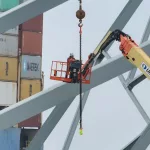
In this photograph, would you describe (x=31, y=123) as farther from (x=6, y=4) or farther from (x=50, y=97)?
(x=50, y=97)

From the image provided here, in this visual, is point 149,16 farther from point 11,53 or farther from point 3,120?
point 11,53

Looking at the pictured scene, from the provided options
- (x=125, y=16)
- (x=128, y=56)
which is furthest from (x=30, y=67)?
(x=128, y=56)

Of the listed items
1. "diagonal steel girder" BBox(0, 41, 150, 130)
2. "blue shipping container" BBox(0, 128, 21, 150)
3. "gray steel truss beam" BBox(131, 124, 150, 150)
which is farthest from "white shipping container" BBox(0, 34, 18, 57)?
"diagonal steel girder" BBox(0, 41, 150, 130)

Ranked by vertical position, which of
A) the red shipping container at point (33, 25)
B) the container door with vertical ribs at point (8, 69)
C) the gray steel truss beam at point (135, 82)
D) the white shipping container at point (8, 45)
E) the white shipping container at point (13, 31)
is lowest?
the gray steel truss beam at point (135, 82)

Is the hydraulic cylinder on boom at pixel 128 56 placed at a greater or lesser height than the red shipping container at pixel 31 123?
greater

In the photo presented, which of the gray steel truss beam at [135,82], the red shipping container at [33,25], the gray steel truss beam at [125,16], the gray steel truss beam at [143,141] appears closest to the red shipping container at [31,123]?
the red shipping container at [33,25]

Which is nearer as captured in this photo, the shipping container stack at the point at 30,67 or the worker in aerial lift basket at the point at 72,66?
the worker in aerial lift basket at the point at 72,66

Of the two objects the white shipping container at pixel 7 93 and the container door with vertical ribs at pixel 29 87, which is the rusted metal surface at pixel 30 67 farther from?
the white shipping container at pixel 7 93

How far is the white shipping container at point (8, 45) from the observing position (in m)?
40.3

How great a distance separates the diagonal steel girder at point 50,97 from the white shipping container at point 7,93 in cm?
2581

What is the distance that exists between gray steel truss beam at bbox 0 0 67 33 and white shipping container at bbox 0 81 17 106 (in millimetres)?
23951

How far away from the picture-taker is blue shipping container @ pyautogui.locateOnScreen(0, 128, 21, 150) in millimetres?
38312

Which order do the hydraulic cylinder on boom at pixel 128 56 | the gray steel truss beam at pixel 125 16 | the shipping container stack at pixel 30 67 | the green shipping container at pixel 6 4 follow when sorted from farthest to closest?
1. the green shipping container at pixel 6 4
2. the shipping container stack at pixel 30 67
3. the gray steel truss beam at pixel 125 16
4. the hydraulic cylinder on boom at pixel 128 56

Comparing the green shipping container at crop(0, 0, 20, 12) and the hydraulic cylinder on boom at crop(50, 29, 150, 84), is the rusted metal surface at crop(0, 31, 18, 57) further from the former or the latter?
the hydraulic cylinder on boom at crop(50, 29, 150, 84)
